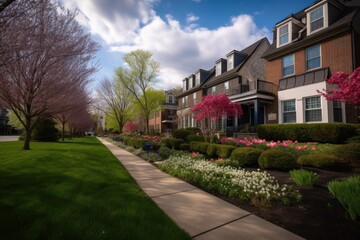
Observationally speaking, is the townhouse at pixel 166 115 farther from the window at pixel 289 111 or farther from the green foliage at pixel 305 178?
the green foliage at pixel 305 178

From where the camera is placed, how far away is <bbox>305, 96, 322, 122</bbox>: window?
12.9 m

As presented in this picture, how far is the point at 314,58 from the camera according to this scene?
13914mm

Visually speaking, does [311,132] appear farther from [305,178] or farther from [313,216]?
[313,216]

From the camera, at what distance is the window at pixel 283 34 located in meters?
16.1

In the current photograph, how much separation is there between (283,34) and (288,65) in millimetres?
2952

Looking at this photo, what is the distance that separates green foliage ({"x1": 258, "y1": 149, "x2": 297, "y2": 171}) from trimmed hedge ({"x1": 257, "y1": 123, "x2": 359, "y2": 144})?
5.97 meters

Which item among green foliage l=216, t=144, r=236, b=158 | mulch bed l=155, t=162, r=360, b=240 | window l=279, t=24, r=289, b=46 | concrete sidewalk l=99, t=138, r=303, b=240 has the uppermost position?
window l=279, t=24, r=289, b=46

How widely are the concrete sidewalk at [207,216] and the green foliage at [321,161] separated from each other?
4.11 metres

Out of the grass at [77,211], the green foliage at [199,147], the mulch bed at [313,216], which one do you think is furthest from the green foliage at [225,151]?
the grass at [77,211]

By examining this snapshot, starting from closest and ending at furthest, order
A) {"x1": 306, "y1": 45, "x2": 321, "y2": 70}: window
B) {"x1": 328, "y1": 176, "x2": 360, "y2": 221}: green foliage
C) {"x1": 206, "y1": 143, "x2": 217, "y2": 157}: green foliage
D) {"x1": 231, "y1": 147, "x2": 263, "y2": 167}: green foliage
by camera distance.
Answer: {"x1": 328, "y1": 176, "x2": 360, "y2": 221}: green foliage → {"x1": 231, "y1": 147, "x2": 263, "y2": 167}: green foliage → {"x1": 206, "y1": 143, "x2": 217, "y2": 157}: green foliage → {"x1": 306, "y1": 45, "x2": 321, "y2": 70}: window

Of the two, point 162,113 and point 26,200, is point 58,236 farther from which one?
point 162,113

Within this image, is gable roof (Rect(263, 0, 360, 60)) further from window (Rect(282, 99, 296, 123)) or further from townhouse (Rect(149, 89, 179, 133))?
townhouse (Rect(149, 89, 179, 133))

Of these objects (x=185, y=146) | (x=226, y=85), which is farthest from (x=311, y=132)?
(x=226, y=85)

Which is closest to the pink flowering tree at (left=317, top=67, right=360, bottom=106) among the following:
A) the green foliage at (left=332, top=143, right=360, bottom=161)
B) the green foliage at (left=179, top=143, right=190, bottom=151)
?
the green foliage at (left=332, top=143, right=360, bottom=161)
